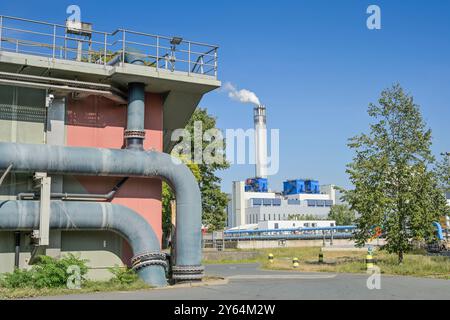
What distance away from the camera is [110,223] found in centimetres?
1692

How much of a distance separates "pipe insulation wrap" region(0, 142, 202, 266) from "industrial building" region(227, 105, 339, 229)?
11540 cm

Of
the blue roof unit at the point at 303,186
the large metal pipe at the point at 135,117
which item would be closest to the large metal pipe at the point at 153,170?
the large metal pipe at the point at 135,117

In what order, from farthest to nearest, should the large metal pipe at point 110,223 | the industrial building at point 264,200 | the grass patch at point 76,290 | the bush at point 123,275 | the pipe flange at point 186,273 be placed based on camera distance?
the industrial building at point 264,200 → the pipe flange at point 186,273 → the bush at point 123,275 → the large metal pipe at point 110,223 → the grass patch at point 76,290

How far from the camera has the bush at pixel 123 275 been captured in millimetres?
16547

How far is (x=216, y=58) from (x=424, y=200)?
48.0 ft

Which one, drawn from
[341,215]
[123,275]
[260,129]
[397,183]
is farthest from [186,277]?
[260,129]

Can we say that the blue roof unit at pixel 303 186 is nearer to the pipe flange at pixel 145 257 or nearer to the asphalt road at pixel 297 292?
the asphalt road at pixel 297 292

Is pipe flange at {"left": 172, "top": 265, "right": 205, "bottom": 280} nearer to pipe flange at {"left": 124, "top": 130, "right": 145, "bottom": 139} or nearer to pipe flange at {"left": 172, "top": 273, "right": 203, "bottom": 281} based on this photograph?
pipe flange at {"left": 172, "top": 273, "right": 203, "bottom": 281}

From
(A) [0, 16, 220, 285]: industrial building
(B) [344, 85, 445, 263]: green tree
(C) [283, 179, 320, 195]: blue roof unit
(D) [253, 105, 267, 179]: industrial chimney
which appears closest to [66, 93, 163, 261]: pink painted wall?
(A) [0, 16, 220, 285]: industrial building

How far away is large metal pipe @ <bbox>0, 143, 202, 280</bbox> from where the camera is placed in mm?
16156

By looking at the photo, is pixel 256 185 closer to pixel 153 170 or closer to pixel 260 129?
pixel 260 129

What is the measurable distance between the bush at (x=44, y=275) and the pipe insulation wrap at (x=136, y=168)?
2.71 metres

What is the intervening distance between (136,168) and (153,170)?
585 mm
